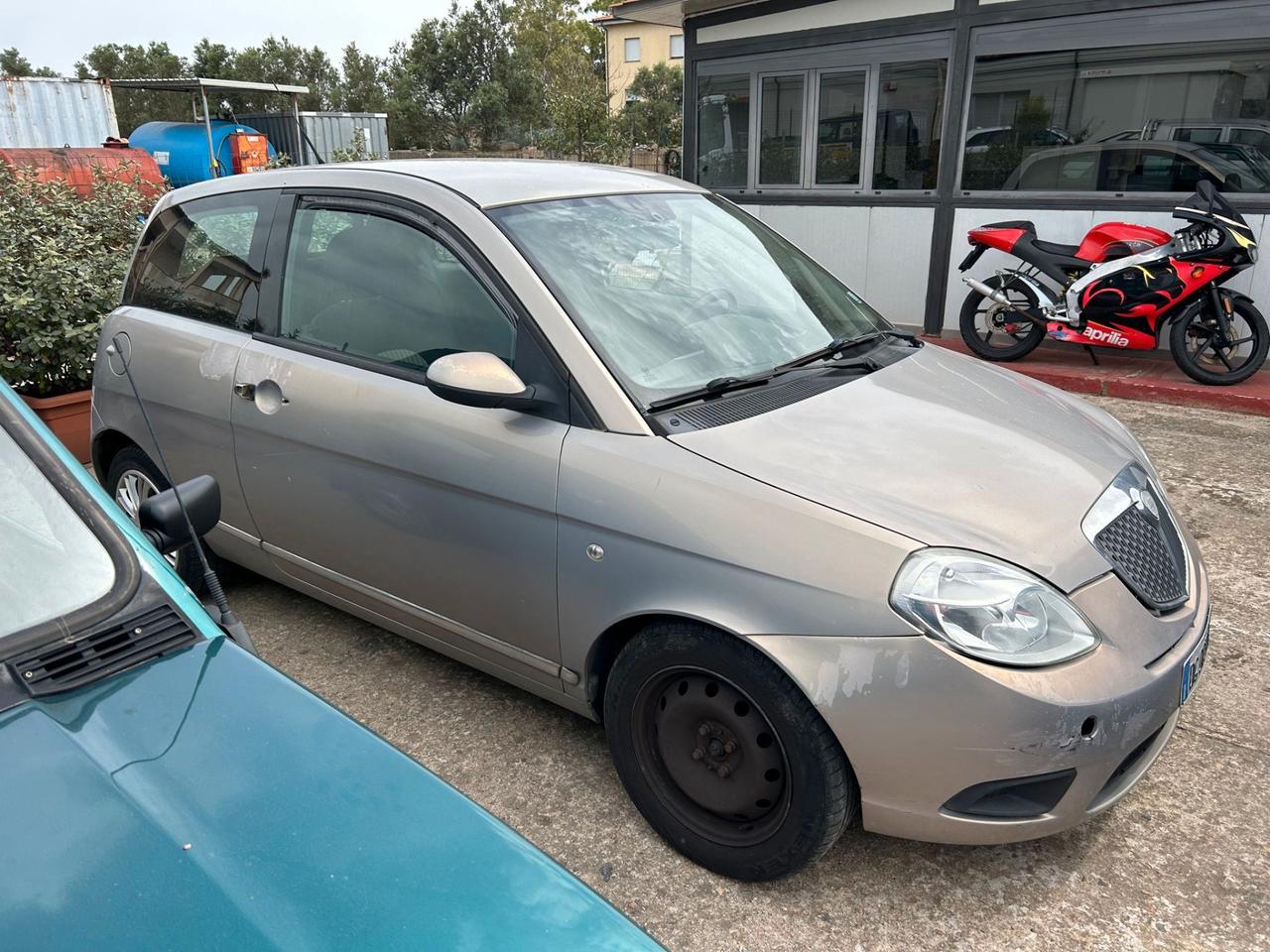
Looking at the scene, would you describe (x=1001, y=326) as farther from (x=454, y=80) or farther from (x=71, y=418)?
(x=454, y=80)

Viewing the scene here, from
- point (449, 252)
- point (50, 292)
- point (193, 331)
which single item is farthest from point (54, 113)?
point (449, 252)

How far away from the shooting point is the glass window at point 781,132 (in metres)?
8.41

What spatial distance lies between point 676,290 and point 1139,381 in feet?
16.7

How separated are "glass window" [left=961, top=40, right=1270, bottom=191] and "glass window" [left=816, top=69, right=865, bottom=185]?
1.00 meters

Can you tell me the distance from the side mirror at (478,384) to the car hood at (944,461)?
45 centimetres

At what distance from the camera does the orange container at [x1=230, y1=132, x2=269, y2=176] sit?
698 inches

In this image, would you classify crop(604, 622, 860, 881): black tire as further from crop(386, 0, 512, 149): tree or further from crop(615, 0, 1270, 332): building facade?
crop(386, 0, 512, 149): tree

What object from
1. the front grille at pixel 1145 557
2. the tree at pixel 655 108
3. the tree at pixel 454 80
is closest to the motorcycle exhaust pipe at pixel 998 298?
the front grille at pixel 1145 557

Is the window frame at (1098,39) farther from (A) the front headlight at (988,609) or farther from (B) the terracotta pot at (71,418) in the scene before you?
(B) the terracotta pot at (71,418)

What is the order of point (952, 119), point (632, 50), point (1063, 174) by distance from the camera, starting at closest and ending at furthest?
1. point (1063, 174)
2. point (952, 119)
3. point (632, 50)

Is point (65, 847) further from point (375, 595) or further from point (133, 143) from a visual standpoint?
point (133, 143)

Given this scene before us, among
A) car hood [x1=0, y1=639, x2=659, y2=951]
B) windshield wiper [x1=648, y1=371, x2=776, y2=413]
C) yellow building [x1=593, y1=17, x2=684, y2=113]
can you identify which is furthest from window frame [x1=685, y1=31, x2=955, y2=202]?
yellow building [x1=593, y1=17, x2=684, y2=113]

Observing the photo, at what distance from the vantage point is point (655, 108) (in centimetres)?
3597

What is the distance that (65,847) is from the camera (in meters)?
1.17
